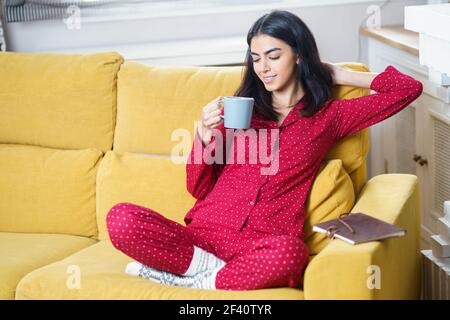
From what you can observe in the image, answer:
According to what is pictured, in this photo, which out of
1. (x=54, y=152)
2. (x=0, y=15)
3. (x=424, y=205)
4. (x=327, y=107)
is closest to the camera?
(x=327, y=107)

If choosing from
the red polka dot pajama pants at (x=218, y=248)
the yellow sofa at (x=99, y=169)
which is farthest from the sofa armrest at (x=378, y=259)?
the red polka dot pajama pants at (x=218, y=248)

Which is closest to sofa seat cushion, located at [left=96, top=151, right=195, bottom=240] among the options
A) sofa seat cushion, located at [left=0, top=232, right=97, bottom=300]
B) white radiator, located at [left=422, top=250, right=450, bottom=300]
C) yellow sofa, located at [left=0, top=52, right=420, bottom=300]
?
yellow sofa, located at [left=0, top=52, right=420, bottom=300]

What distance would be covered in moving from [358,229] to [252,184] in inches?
17.0

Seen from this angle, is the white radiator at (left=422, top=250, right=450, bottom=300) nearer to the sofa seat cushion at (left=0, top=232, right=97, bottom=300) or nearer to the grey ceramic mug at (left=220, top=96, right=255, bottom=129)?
the grey ceramic mug at (left=220, top=96, right=255, bottom=129)

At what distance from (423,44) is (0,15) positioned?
6.10 ft

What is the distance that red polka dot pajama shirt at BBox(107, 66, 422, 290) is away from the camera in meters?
2.24

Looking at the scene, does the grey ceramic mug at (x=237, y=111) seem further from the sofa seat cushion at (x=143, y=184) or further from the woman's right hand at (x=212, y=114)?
the sofa seat cushion at (x=143, y=184)

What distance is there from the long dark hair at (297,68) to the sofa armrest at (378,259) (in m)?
0.32

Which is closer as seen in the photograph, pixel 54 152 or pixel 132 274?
pixel 132 274

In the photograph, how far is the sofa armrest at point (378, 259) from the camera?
1916 millimetres

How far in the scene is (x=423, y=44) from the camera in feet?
7.82

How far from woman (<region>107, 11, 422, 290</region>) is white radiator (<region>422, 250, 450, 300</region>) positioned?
0.44 m
